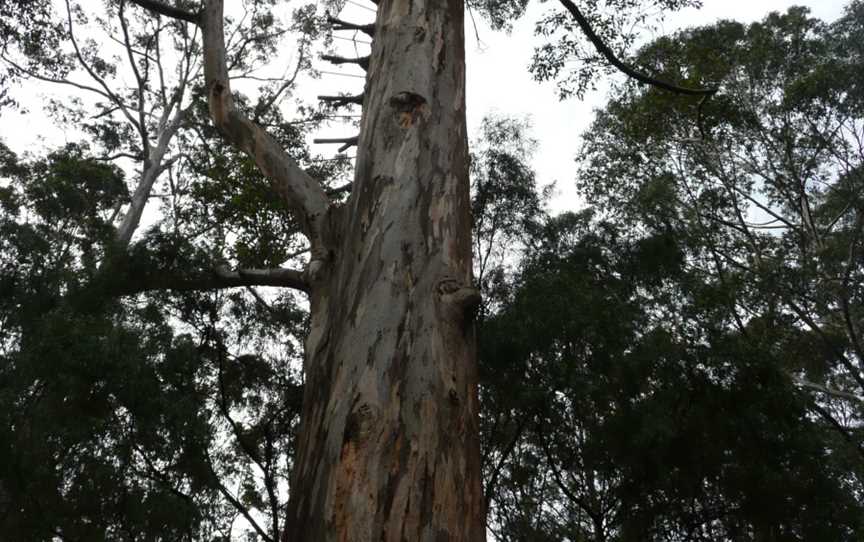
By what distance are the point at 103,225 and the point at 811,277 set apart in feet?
29.4

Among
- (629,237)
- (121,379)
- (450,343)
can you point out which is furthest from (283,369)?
(450,343)

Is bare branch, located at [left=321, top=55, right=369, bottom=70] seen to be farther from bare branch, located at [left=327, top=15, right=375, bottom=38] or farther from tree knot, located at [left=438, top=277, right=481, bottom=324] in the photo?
tree knot, located at [left=438, top=277, right=481, bottom=324]

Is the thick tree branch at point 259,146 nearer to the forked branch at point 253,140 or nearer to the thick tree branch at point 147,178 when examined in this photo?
the forked branch at point 253,140

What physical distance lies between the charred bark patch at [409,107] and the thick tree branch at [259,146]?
38 centimetres

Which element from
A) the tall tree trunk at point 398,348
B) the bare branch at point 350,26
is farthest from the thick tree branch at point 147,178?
the tall tree trunk at point 398,348

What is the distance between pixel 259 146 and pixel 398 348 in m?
1.31

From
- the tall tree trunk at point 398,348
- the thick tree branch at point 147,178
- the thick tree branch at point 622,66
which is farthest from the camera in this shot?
the thick tree branch at point 147,178

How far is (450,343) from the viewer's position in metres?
1.48

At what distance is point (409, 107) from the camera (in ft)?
6.87

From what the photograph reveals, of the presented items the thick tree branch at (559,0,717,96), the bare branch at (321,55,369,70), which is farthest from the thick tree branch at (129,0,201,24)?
the thick tree branch at (559,0,717,96)

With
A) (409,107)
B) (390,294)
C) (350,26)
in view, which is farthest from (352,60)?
(390,294)

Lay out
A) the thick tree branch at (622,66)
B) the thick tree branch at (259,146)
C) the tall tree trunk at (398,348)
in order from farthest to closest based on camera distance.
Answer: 1. the thick tree branch at (622,66)
2. the thick tree branch at (259,146)
3. the tall tree trunk at (398,348)

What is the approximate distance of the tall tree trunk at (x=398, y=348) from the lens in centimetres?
119

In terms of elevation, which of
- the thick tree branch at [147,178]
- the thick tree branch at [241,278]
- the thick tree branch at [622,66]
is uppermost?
the thick tree branch at [147,178]
